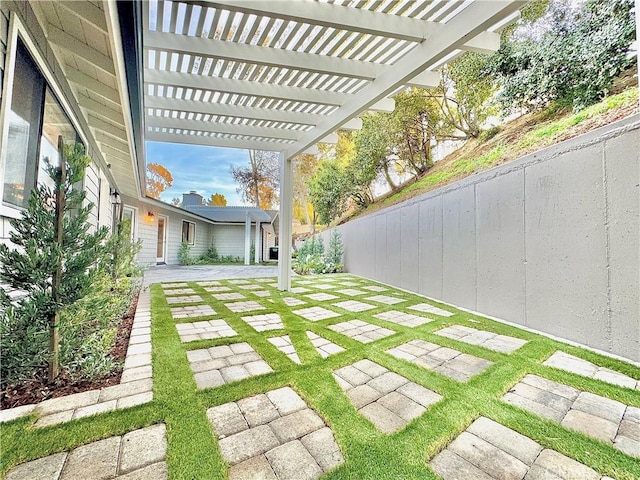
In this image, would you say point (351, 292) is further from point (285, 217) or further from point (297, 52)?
point (297, 52)

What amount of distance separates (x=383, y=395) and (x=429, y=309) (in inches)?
109

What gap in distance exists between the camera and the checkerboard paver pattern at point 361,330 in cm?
311

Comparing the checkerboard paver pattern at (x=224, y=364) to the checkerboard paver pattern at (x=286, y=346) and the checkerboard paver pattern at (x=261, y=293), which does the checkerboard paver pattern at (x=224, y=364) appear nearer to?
the checkerboard paver pattern at (x=286, y=346)

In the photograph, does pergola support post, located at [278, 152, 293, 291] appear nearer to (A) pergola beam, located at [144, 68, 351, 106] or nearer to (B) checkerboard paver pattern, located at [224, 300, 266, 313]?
(B) checkerboard paver pattern, located at [224, 300, 266, 313]

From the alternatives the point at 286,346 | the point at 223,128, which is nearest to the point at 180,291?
the point at 223,128

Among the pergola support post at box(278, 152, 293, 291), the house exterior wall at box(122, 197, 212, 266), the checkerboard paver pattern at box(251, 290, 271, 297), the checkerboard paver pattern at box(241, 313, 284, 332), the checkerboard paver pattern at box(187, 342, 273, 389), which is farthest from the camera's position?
the house exterior wall at box(122, 197, 212, 266)

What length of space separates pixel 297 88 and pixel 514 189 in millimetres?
3184

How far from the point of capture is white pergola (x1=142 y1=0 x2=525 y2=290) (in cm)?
253

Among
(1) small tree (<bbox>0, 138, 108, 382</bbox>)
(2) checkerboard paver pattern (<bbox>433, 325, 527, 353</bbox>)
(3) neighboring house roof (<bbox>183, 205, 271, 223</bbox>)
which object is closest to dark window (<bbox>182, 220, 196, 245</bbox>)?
(3) neighboring house roof (<bbox>183, 205, 271, 223</bbox>)

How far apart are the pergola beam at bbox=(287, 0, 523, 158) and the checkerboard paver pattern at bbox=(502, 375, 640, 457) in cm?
287

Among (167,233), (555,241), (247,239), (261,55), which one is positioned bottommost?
(555,241)

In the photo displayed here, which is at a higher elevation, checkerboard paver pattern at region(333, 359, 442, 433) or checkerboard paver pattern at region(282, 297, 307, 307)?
checkerboard paver pattern at region(282, 297, 307, 307)

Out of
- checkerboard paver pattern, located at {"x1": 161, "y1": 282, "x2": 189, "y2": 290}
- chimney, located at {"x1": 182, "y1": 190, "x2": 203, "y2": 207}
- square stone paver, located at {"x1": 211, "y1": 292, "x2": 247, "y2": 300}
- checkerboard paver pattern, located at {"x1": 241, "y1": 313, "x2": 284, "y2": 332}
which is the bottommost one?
checkerboard paver pattern, located at {"x1": 241, "y1": 313, "x2": 284, "y2": 332}

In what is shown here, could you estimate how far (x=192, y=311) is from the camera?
4.09 meters
